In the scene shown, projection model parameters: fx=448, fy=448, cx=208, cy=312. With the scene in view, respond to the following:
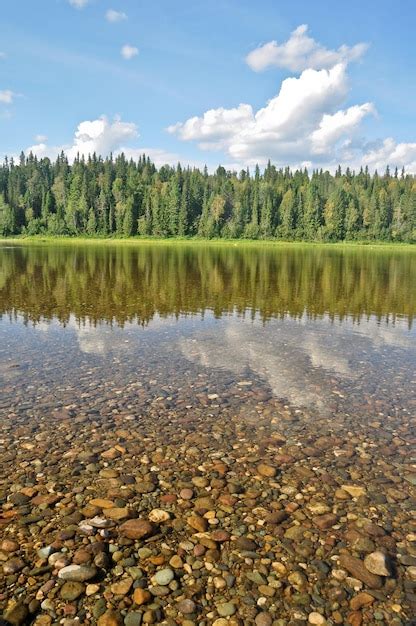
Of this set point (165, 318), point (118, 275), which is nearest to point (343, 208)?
point (118, 275)

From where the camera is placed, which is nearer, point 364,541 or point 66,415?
point 364,541

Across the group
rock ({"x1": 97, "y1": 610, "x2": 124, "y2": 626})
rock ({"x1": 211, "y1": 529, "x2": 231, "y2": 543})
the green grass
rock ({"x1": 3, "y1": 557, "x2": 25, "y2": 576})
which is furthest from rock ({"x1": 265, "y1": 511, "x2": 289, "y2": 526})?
the green grass

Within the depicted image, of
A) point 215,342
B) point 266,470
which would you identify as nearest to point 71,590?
point 266,470

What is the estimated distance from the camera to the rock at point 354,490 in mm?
8158

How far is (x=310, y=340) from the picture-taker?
67.1 ft

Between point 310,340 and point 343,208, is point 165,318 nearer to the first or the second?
point 310,340

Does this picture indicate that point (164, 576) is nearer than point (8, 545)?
Yes

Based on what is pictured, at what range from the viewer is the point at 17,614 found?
5250 millimetres

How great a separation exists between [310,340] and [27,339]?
12424 mm

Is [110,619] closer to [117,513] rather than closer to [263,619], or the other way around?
[263,619]

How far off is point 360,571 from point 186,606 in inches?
97.4

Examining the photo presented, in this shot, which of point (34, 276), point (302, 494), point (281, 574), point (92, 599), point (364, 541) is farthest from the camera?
point (34, 276)

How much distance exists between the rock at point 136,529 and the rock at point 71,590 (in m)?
1.14

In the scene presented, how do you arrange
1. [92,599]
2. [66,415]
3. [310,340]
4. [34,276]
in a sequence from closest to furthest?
[92,599] → [66,415] → [310,340] → [34,276]
